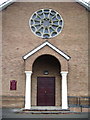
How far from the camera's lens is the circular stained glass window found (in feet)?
61.9

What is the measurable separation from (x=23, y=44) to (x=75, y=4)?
534 cm

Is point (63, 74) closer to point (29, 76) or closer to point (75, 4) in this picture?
point (29, 76)

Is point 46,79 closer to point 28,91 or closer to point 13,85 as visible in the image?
point 28,91

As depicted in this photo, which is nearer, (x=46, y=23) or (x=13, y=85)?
(x=13, y=85)

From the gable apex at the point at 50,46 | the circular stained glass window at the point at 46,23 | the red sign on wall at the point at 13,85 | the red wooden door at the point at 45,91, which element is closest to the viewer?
the gable apex at the point at 50,46

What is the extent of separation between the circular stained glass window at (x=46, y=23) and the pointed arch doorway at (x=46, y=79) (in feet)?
6.41

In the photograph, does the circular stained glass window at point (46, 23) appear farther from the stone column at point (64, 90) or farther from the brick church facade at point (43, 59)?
the stone column at point (64, 90)

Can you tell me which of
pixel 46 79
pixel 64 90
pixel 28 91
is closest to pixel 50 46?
pixel 46 79

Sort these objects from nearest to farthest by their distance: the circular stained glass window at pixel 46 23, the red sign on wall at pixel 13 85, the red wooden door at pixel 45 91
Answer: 1. the red sign on wall at pixel 13 85
2. the red wooden door at pixel 45 91
3. the circular stained glass window at pixel 46 23

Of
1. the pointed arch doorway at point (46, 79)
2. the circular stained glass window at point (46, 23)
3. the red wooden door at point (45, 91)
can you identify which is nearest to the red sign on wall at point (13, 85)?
the pointed arch doorway at point (46, 79)

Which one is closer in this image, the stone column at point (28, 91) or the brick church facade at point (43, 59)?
the stone column at point (28, 91)

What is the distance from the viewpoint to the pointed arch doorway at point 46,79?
18.5 metres

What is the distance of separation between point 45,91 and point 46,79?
3.10ft

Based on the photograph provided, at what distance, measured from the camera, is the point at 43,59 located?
18.8m
